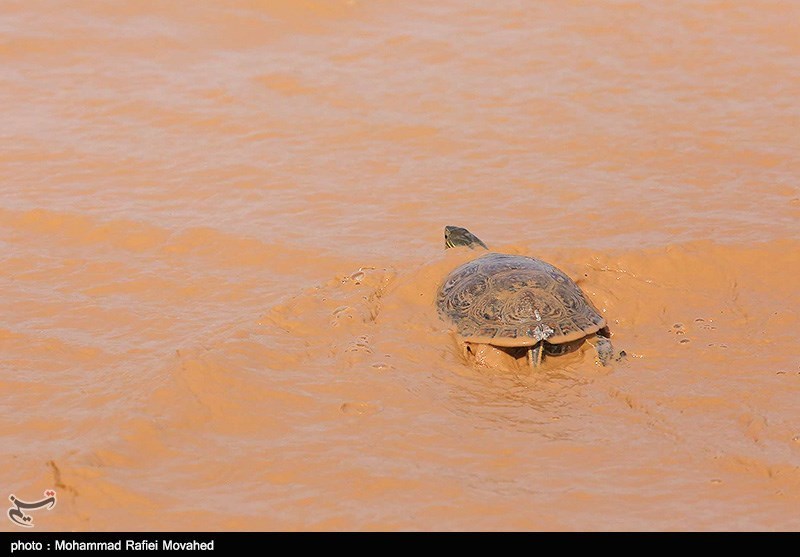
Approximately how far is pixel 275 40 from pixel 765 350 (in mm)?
7850

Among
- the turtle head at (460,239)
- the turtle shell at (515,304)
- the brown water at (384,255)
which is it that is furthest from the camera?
the turtle head at (460,239)

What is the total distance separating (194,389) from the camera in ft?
17.0

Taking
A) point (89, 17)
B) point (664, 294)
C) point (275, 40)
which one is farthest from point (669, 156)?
point (89, 17)

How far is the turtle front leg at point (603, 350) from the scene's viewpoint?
5.84m

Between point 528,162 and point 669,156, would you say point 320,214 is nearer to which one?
point 528,162

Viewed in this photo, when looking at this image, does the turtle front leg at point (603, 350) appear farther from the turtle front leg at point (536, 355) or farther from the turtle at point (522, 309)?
the turtle front leg at point (536, 355)

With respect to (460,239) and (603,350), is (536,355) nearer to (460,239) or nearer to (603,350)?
(603,350)

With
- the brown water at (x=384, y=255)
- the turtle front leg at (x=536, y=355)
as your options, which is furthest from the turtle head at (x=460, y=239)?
the turtle front leg at (x=536, y=355)

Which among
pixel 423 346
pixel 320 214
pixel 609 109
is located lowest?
pixel 423 346

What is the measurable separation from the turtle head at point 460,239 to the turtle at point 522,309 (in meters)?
0.64

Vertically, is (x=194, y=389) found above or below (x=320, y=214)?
below

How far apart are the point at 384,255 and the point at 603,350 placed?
2251 millimetres

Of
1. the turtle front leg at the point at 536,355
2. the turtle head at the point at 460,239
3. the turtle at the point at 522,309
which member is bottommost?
the turtle front leg at the point at 536,355

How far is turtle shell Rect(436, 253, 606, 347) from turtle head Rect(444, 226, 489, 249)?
0.64m
